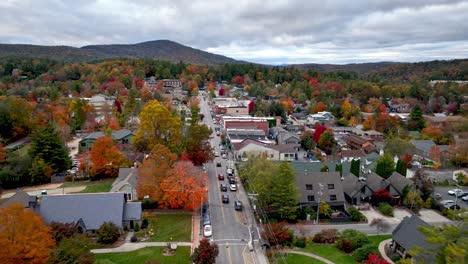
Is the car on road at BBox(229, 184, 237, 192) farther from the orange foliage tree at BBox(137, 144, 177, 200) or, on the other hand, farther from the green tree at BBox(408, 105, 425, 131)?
the green tree at BBox(408, 105, 425, 131)

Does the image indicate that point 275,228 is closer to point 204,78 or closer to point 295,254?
point 295,254

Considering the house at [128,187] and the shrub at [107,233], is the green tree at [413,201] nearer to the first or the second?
the house at [128,187]

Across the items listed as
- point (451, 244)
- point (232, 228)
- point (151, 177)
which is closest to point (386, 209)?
point (232, 228)

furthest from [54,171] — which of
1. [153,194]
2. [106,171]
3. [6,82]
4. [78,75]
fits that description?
[78,75]

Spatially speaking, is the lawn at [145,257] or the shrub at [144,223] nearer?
the lawn at [145,257]

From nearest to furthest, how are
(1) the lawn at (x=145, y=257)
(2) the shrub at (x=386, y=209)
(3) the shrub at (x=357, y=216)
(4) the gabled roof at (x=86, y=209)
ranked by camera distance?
(1) the lawn at (x=145, y=257), (4) the gabled roof at (x=86, y=209), (3) the shrub at (x=357, y=216), (2) the shrub at (x=386, y=209)

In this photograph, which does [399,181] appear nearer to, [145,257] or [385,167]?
[385,167]

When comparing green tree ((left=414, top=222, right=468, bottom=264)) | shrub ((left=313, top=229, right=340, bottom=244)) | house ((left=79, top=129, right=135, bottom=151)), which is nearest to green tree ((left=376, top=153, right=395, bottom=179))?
shrub ((left=313, top=229, right=340, bottom=244))

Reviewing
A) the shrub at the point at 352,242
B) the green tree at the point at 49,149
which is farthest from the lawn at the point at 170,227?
the green tree at the point at 49,149
